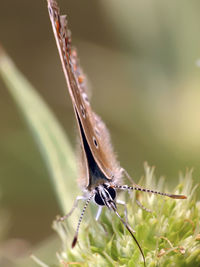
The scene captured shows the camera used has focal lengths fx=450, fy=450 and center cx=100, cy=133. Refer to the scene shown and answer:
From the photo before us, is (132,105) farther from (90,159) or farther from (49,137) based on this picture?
(90,159)

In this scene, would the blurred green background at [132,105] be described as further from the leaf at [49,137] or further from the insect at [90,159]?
the insect at [90,159]

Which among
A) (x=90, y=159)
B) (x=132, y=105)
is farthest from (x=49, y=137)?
(x=132, y=105)

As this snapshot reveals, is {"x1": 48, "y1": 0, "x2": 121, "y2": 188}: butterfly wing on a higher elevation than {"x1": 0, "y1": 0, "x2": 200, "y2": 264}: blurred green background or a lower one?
lower

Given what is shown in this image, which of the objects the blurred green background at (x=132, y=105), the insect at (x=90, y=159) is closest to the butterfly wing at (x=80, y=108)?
the insect at (x=90, y=159)

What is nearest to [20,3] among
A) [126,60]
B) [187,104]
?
[126,60]

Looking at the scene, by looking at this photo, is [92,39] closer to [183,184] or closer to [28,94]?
[28,94]

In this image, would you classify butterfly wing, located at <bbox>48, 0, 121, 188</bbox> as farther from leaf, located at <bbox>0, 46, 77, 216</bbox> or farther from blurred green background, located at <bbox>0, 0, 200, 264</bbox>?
blurred green background, located at <bbox>0, 0, 200, 264</bbox>

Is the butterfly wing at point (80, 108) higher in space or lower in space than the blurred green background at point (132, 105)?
lower

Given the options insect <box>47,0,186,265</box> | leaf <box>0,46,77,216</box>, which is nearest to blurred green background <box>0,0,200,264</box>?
leaf <box>0,46,77,216</box>
